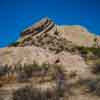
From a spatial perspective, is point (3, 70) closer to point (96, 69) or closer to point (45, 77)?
point (45, 77)

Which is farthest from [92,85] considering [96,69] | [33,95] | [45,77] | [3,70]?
[3,70]

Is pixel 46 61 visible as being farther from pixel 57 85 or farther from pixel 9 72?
pixel 57 85

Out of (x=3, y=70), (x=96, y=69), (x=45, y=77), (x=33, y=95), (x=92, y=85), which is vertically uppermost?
(x=3, y=70)

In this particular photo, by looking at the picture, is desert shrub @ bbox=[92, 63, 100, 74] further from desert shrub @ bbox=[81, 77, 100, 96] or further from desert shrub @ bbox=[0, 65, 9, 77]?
desert shrub @ bbox=[0, 65, 9, 77]

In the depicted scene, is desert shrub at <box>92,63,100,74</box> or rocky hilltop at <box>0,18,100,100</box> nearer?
rocky hilltop at <box>0,18,100,100</box>

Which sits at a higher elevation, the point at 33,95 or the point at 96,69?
the point at 96,69

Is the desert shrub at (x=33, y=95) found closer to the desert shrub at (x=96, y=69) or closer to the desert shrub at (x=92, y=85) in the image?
the desert shrub at (x=92, y=85)

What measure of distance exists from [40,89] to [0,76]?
17.7 feet

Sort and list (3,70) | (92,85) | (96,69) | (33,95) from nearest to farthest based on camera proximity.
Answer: (33,95) < (92,85) < (96,69) < (3,70)

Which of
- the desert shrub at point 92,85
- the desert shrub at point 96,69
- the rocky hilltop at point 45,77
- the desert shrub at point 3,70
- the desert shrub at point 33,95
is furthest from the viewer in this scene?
the desert shrub at point 3,70

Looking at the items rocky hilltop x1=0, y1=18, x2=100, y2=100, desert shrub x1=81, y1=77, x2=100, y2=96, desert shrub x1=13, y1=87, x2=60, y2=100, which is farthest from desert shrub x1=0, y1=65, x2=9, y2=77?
desert shrub x1=81, y1=77, x2=100, y2=96

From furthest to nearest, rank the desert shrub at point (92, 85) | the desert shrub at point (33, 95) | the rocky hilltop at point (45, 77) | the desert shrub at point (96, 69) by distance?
the desert shrub at point (96, 69)
the desert shrub at point (92, 85)
the rocky hilltop at point (45, 77)
the desert shrub at point (33, 95)

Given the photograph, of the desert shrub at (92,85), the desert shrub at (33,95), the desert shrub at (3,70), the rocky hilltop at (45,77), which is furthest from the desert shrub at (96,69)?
the desert shrub at (3,70)

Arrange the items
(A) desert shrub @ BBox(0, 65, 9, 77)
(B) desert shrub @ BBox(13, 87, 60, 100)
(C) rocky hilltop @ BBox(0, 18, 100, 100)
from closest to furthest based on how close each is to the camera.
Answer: (B) desert shrub @ BBox(13, 87, 60, 100)
(C) rocky hilltop @ BBox(0, 18, 100, 100)
(A) desert shrub @ BBox(0, 65, 9, 77)
